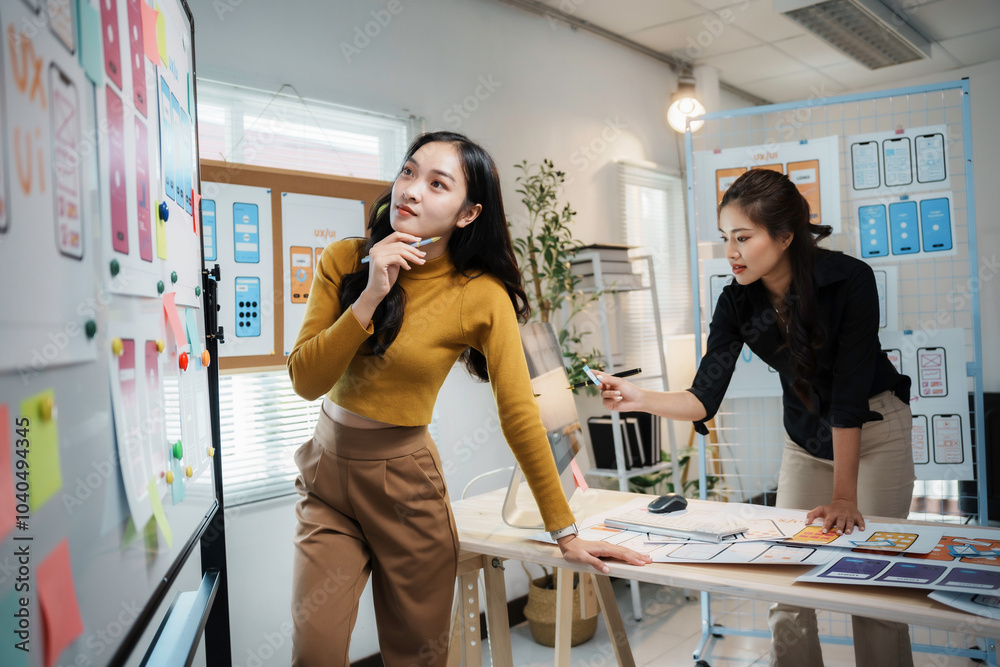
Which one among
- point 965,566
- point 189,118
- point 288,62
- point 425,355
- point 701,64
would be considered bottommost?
point 965,566

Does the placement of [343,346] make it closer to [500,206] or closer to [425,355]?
[425,355]

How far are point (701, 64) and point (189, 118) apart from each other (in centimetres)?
424

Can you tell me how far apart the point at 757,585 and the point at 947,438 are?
1850 mm

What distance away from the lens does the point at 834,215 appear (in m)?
2.70

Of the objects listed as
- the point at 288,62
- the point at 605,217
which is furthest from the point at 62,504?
the point at 605,217

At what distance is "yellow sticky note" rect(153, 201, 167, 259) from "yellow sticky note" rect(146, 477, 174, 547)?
→ 0.37 meters

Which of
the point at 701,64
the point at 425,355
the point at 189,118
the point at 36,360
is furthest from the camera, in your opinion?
the point at 701,64

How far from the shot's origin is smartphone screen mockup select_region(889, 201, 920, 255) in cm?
262

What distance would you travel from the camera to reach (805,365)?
5.76 ft

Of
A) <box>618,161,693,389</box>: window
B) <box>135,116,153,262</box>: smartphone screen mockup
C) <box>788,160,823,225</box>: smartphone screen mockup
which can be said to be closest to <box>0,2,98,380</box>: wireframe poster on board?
<box>135,116,153,262</box>: smartphone screen mockup

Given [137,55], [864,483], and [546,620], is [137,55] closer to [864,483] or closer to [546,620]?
[864,483]

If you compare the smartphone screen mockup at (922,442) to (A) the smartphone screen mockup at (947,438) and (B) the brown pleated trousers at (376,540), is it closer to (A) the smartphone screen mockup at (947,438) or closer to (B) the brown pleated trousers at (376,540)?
(A) the smartphone screen mockup at (947,438)

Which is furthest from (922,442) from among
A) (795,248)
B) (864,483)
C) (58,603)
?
(58,603)

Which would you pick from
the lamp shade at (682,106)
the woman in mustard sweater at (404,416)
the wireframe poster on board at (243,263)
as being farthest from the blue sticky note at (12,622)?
the lamp shade at (682,106)
